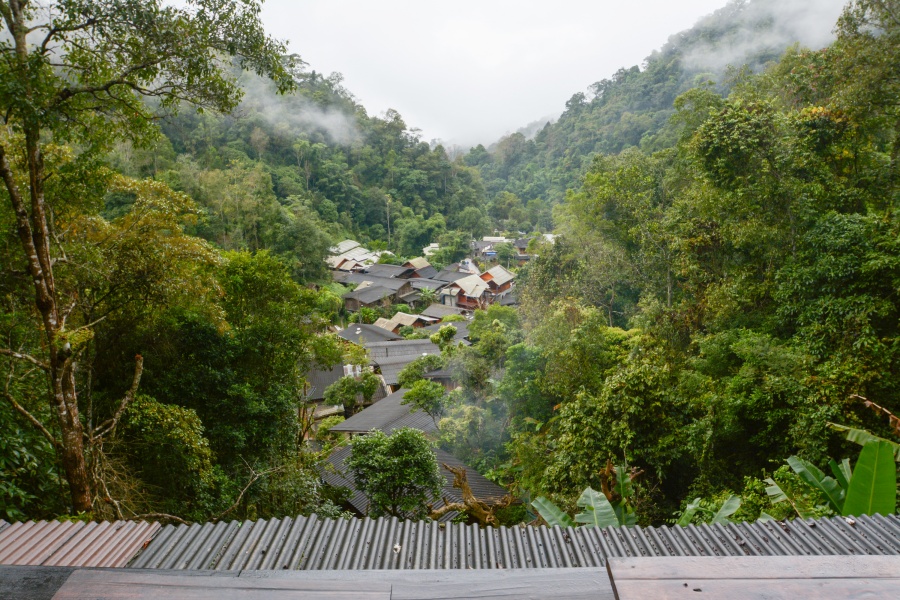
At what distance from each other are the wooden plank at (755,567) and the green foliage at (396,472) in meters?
6.77

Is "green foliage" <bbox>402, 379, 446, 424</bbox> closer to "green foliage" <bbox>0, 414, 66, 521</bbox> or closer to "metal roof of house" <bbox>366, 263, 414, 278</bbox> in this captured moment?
"green foliage" <bbox>0, 414, 66, 521</bbox>

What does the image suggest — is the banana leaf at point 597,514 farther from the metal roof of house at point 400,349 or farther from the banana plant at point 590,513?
the metal roof of house at point 400,349

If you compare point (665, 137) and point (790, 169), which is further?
point (665, 137)

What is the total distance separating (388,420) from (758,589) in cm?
1358

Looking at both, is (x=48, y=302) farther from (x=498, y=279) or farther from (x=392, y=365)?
(x=498, y=279)

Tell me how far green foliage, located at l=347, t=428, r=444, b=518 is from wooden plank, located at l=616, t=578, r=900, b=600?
22.4 ft

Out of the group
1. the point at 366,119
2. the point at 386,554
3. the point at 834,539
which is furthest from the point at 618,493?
the point at 366,119

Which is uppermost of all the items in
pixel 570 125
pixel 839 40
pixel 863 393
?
pixel 570 125

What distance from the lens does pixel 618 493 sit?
240 inches

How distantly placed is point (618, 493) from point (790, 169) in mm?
6416

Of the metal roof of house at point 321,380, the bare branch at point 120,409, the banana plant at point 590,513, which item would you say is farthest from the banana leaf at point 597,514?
the metal roof of house at point 321,380

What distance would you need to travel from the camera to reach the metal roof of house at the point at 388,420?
1413 cm

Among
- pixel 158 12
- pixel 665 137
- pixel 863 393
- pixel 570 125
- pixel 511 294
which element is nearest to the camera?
pixel 158 12

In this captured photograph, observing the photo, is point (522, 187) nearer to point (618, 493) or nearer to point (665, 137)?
point (665, 137)
